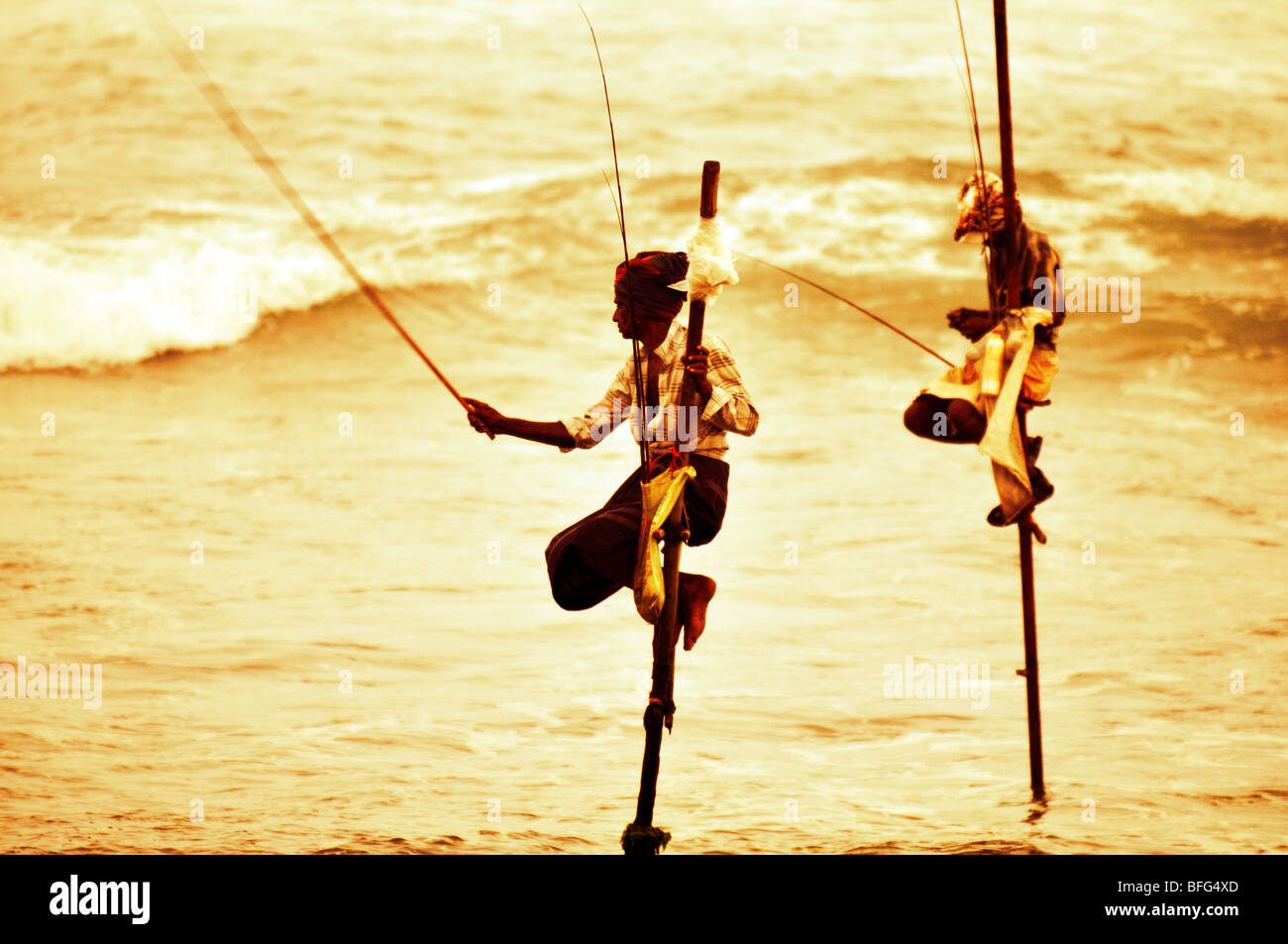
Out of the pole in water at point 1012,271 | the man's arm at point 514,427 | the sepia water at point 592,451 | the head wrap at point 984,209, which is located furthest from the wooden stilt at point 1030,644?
the man's arm at point 514,427

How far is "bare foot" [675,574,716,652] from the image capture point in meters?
4.30

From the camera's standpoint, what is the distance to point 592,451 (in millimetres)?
10391

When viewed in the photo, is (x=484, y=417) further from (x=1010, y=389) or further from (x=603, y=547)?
(x=1010, y=389)

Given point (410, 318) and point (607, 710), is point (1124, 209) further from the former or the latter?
point (607, 710)

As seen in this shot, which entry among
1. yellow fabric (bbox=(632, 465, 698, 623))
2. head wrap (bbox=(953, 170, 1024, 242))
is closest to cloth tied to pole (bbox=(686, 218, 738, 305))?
yellow fabric (bbox=(632, 465, 698, 623))

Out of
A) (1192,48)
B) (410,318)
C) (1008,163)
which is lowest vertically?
(410,318)

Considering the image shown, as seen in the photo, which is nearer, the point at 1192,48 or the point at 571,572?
the point at 571,572

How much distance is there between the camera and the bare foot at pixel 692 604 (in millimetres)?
4301

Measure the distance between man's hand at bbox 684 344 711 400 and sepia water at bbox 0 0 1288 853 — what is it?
1362 millimetres

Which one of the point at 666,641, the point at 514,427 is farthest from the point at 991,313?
the point at 514,427

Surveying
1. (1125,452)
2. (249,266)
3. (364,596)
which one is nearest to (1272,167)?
(1125,452)

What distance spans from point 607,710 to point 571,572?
2127mm

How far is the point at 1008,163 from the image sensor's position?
177 inches

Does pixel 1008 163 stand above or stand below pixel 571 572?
above
